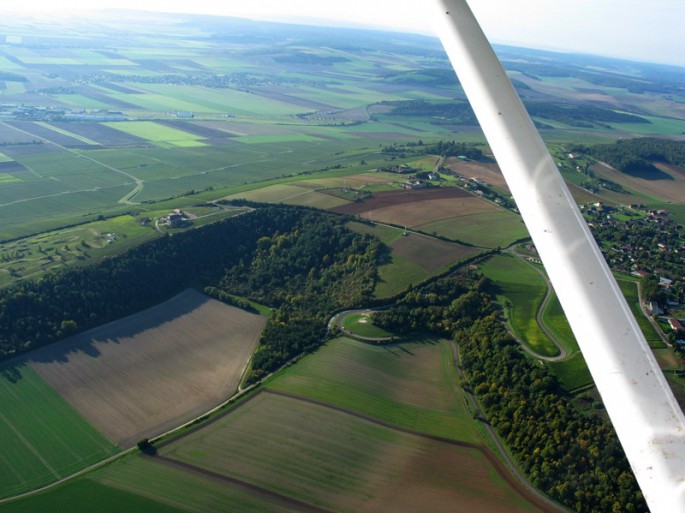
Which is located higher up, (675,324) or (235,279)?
(675,324)

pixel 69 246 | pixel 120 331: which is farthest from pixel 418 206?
pixel 69 246

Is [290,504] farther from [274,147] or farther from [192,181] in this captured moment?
[274,147]

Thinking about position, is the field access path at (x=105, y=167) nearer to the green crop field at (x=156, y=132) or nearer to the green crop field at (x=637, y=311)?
the green crop field at (x=156, y=132)

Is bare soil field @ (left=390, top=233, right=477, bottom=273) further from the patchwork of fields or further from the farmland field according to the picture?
the patchwork of fields

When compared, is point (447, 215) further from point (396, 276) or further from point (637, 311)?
point (637, 311)

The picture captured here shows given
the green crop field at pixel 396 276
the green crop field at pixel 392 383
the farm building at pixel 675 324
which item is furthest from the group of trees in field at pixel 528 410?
the farm building at pixel 675 324

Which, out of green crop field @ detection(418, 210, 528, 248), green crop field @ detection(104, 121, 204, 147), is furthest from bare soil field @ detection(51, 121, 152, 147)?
green crop field @ detection(418, 210, 528, 248)
